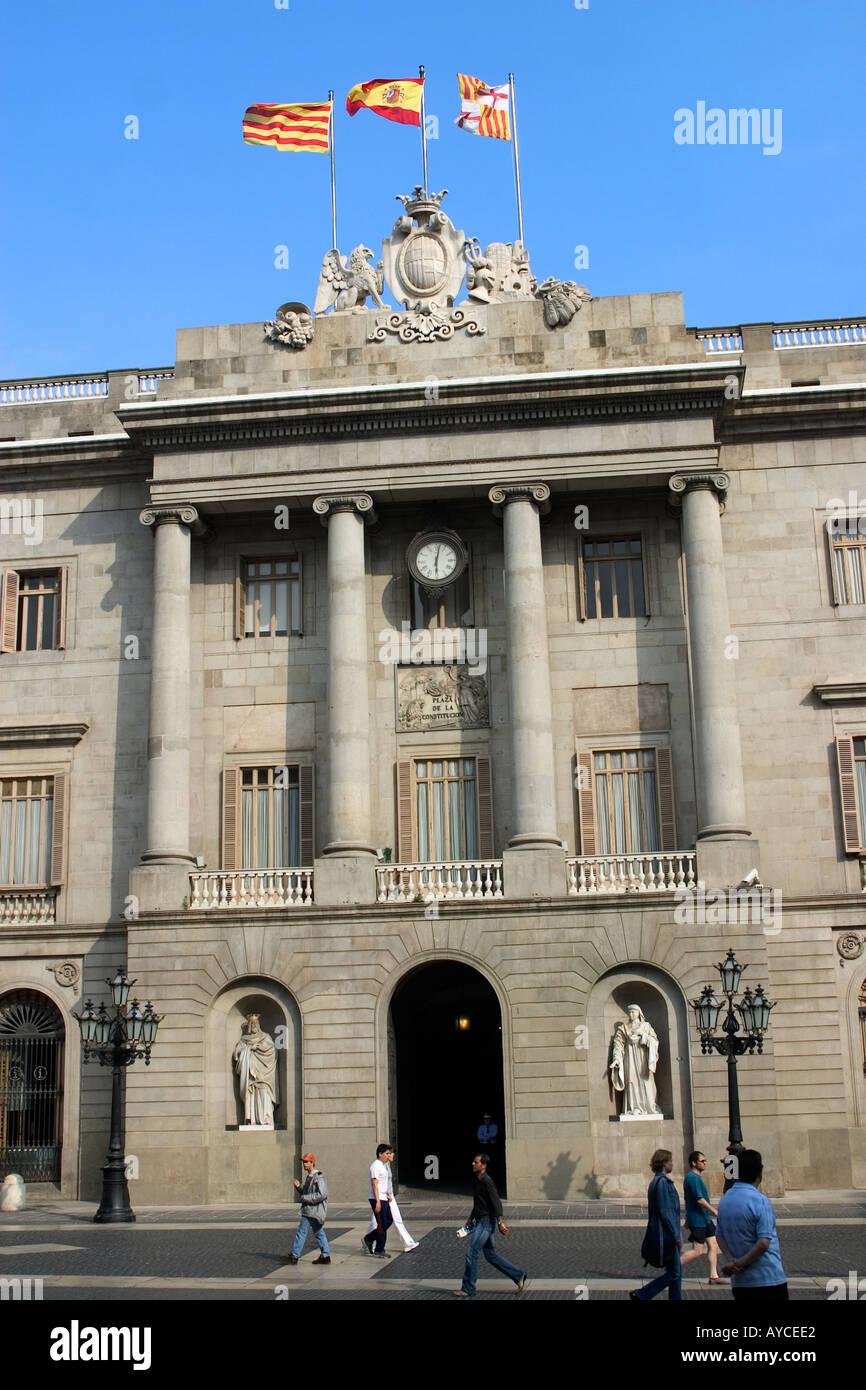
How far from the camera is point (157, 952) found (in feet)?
108

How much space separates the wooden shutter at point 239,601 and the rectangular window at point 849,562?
46.0ft

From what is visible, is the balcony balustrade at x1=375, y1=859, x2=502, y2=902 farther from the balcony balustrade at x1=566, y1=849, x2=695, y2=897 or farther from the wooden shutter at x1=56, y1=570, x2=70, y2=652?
the wooden shutter at x1=56, y1=570, x2=70, y2=652

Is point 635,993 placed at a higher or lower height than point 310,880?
lower

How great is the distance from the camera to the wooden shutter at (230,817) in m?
34.9

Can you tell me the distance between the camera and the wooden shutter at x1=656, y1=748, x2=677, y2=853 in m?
34.1

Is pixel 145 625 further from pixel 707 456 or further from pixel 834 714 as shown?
pixel 834 714

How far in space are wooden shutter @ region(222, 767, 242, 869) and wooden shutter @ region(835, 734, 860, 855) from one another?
45.3 feet

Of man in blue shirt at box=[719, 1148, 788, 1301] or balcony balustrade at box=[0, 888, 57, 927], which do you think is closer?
man in blue shirt at box=[719, 1148, 788, 1301]

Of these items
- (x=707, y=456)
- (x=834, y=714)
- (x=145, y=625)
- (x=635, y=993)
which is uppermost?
(x=707, y=456)

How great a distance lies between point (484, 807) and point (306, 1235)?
14.1 metres

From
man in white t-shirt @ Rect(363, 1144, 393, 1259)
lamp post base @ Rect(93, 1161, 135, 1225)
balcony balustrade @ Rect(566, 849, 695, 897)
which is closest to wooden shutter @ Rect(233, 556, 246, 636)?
balcony balustrade @ Rect(566, 849, 695, 897)

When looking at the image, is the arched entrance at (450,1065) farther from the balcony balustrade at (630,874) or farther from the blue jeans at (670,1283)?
the blue jeans at (670,1283)
